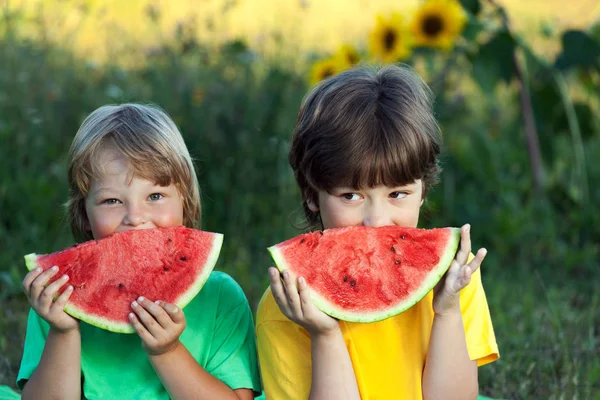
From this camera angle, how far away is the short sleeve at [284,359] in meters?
Answer: 2.31

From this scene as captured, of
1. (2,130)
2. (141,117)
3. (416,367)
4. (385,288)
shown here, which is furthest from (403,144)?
(2,130)

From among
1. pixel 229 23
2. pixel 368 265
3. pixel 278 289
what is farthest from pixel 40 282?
pixel 229 23

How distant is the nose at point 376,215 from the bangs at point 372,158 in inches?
2.4

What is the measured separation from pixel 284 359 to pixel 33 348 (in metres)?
0.76

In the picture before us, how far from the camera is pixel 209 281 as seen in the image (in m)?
2.52

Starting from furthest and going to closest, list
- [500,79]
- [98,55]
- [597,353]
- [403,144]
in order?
1. [98,55]
2. [500,79]
3. [597,353]
4. [403,144]

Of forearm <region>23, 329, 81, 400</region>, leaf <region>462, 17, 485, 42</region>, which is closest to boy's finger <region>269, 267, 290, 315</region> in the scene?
forearm <region>23, 329, 81, 400</region>

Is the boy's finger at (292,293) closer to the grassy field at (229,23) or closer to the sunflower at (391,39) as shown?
the sunflower at (391,39)

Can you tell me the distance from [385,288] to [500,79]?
2570mm

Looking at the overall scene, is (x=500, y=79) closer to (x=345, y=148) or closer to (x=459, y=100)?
(x=459, y=100)

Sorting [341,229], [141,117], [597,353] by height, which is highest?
[141,117]

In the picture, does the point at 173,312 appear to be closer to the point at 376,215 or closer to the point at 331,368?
the point at 331,368

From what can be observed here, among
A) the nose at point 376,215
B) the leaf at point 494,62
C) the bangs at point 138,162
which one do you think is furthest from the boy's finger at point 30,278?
the leaf at point 494,62

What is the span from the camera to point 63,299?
6.98 feet
